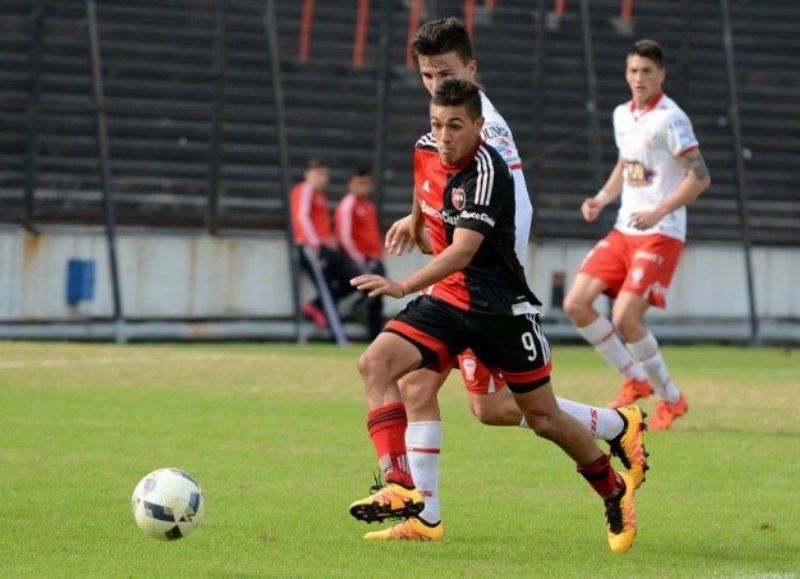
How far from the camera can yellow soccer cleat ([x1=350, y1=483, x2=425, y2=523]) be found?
6754 mm

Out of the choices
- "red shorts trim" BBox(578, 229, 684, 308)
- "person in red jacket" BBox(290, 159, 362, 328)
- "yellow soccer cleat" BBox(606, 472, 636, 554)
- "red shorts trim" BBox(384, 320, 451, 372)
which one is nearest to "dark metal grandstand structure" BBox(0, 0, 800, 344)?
"person in red jacket" BBox(290, 159, 362, 328)

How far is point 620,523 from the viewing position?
7.43 metres

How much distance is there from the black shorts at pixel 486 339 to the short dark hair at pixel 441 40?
1.25 m

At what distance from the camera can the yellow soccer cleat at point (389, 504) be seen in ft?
Answer: 22.2

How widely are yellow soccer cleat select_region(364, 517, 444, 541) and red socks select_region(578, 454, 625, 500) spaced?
68 cm

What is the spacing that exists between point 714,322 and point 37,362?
35.1 ft

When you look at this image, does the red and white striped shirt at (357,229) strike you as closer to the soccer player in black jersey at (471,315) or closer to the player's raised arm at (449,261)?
the soccer player in black jersey at (471,315)

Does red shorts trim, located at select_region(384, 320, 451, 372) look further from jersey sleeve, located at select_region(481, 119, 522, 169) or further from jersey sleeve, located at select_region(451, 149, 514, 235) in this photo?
jersey sleeve, located at select_region(481, 119, 522, 169)

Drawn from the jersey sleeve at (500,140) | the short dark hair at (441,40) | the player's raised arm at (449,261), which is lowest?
the player's raised arm at (449,261)

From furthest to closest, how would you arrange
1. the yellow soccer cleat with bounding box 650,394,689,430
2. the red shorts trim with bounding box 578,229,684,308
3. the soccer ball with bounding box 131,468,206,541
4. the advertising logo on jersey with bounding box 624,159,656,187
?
1. the advertising logo on jersey with bounding box 624,159,656,187
2. the red shorts trim with bounding box 578,229,684,308
3. the yellow soccer cleat with bounding box 650,394,689,430
4. the soccer ball with bounding box 131,468,206,541

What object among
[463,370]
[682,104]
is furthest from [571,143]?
[463,370]

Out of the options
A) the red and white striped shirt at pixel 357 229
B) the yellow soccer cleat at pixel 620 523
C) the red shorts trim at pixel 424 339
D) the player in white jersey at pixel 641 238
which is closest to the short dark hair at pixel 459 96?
the red shorts trim at pixel 424 339

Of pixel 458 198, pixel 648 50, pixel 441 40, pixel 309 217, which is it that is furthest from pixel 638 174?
pixel 309 217

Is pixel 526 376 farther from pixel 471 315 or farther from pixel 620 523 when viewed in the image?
pixel 620 523
